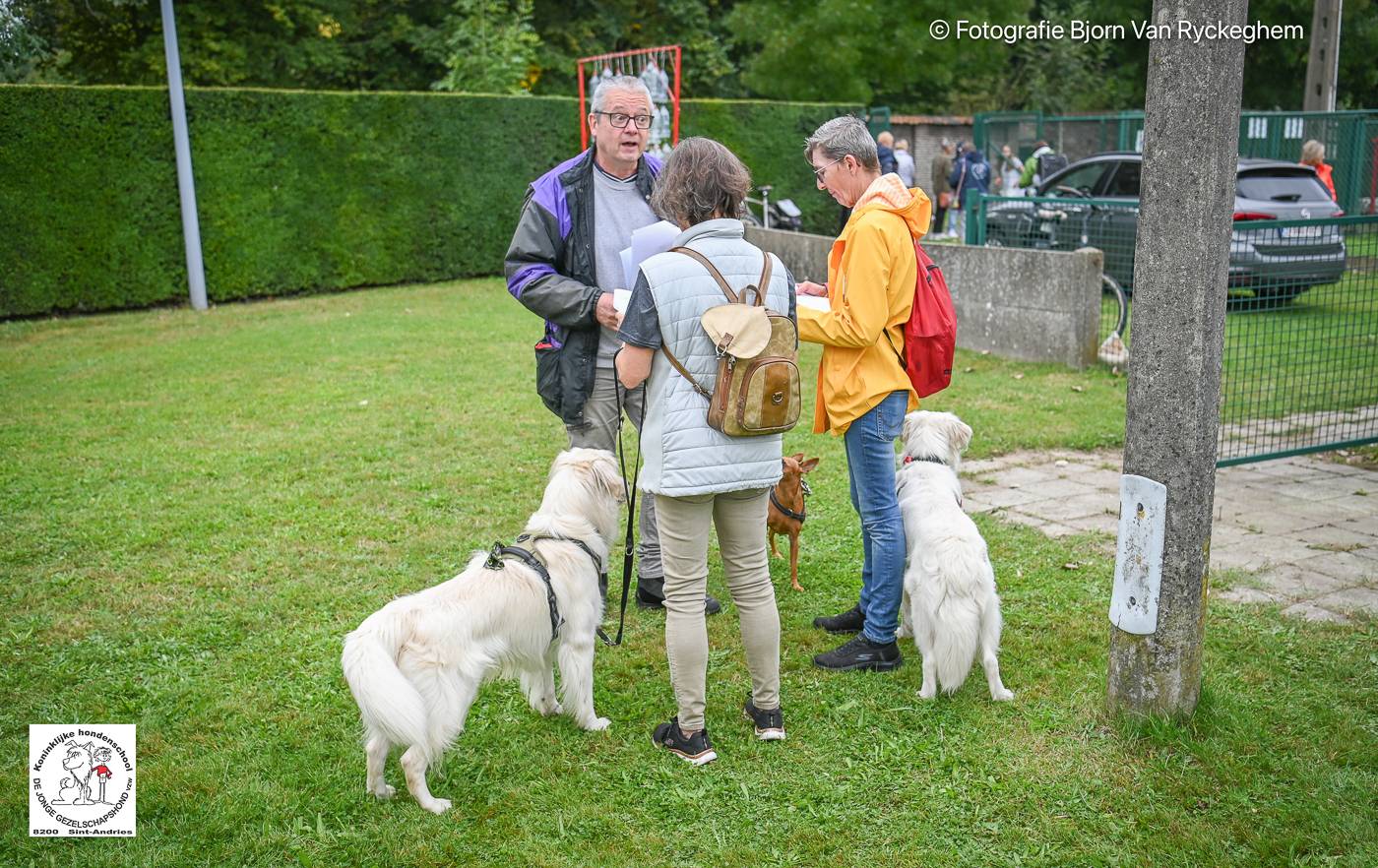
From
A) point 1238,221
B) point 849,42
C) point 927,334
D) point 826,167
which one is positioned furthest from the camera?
point 849,42

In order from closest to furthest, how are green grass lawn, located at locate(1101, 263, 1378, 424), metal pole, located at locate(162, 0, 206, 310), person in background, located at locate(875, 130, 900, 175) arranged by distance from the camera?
green grass lawn, located at locate(1101, 263, 1378, 424) < metal pole, located at locate(162, 0, 206, 310) < person in background, located at locate(875, 130, 900, 175)

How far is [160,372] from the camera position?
32.4 ft

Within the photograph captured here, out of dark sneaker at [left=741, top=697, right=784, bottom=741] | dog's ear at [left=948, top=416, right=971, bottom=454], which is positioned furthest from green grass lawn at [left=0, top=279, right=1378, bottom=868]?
dog's ear at [left=948, top=416, right=971, bottom=454]

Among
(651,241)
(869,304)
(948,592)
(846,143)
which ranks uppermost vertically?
(846,143)

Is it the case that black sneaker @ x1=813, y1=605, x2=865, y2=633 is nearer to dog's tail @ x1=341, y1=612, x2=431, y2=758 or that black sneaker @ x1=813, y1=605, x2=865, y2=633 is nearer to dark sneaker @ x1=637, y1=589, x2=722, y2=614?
dark sneaker @ x1=637, y1=589, x2=722, y2=614

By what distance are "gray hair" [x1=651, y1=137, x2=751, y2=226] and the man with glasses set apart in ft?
2.86

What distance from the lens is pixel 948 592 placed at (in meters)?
3.79

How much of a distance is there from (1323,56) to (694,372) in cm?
1753

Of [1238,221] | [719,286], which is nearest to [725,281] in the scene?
[719,286]

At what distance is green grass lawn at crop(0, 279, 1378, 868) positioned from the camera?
3.12 meters

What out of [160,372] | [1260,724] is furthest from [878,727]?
[160,372]

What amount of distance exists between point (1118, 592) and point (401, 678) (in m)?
2.31

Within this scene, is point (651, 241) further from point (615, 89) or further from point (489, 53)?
point (489, 53)

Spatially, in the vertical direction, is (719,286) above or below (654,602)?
above
